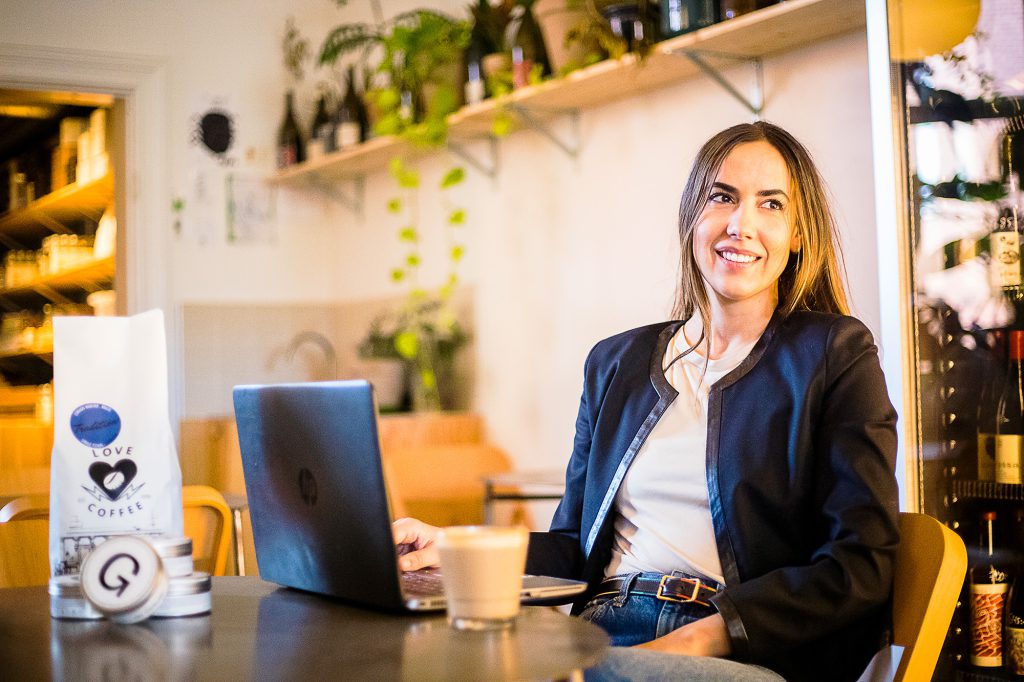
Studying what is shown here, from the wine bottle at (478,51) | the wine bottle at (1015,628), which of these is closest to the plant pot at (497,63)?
the wine bottle at (478,51)

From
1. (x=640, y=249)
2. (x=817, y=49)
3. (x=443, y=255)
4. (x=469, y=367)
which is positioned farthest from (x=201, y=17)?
(x=817, y=49)

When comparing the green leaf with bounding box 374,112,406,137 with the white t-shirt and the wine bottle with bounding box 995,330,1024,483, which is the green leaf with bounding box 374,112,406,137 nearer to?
the wine bottle with bounding box 995,330,1024,483

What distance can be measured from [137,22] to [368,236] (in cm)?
130

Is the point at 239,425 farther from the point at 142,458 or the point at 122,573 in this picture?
→ the point at 122,573

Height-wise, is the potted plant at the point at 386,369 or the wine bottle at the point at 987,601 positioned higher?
the potted plant at the point at 386,369

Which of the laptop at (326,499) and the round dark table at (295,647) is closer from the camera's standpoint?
the round dark table at (295,647)

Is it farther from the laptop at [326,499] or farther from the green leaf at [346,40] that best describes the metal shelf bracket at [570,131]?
the laptop at [326,499]

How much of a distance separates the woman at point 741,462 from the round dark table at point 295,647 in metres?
0.20

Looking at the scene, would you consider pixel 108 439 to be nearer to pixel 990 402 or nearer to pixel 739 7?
pixel 990 402

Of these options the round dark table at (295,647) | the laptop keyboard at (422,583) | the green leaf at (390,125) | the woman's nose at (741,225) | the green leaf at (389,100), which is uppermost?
the green leaf at (389,100)

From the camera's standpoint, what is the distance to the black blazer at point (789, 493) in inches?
51.7

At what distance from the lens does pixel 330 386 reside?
3.68 feet

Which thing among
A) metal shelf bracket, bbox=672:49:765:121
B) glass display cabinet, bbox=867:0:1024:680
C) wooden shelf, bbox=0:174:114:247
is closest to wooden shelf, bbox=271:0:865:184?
metal shelf bracket, bbox=672:49:765:121

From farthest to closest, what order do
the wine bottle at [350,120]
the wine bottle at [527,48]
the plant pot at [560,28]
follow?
the wine bottle at [350,120], the wine bottle at [527,48], the plant pot at [560,28]
